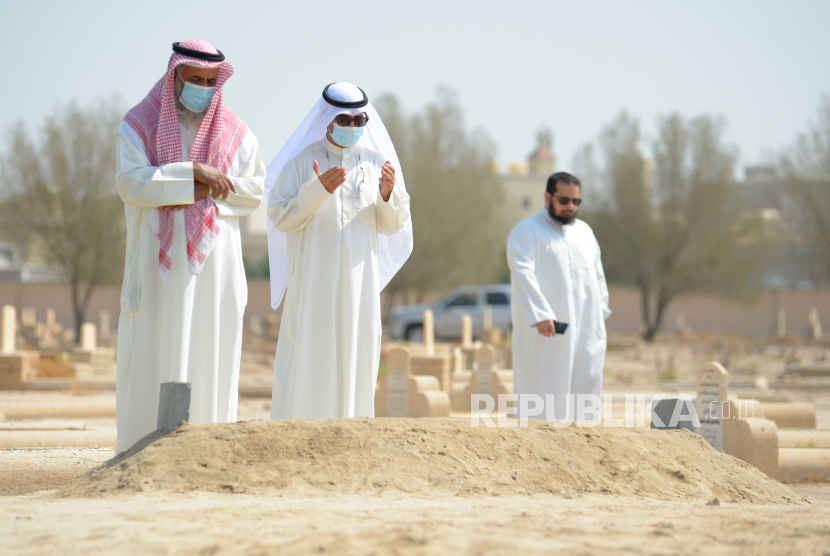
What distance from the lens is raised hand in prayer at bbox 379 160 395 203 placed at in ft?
16.3

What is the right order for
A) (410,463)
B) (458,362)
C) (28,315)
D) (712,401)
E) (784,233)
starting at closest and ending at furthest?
(410,463) → (712,401) → (458,362) → (28,315) → (784,233)

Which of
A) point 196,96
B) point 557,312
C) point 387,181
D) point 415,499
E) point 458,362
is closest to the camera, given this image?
point 415,499

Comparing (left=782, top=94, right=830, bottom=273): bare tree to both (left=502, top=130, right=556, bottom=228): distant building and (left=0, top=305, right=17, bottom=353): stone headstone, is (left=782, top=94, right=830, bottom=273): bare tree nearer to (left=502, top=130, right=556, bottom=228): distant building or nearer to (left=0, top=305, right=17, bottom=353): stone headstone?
(left=0, top=305, right=17, bottom=353): stone headstone

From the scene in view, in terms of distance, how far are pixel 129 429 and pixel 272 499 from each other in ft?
4.55

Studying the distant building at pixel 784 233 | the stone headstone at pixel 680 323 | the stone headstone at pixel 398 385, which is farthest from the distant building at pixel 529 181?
the stone headstone at pixel 398 385

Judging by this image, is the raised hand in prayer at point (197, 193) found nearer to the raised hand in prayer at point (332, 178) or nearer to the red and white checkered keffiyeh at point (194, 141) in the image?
the red and white checkered keffiyeh at point (194, 141)

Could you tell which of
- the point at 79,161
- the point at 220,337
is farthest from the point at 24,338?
the point at 220,337

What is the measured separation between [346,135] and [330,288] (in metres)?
0.90

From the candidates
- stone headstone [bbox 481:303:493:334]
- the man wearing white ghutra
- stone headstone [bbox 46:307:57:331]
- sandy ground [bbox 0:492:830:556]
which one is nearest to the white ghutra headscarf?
the man wearing white ghutra

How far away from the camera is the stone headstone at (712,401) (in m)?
6.08

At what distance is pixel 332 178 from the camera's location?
4.81 metres

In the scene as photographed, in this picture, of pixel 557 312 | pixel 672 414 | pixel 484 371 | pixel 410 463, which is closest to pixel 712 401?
pixel 557 312

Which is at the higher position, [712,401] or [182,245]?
[182,245]

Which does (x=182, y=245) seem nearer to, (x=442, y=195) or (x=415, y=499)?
(x=415, y=499)
